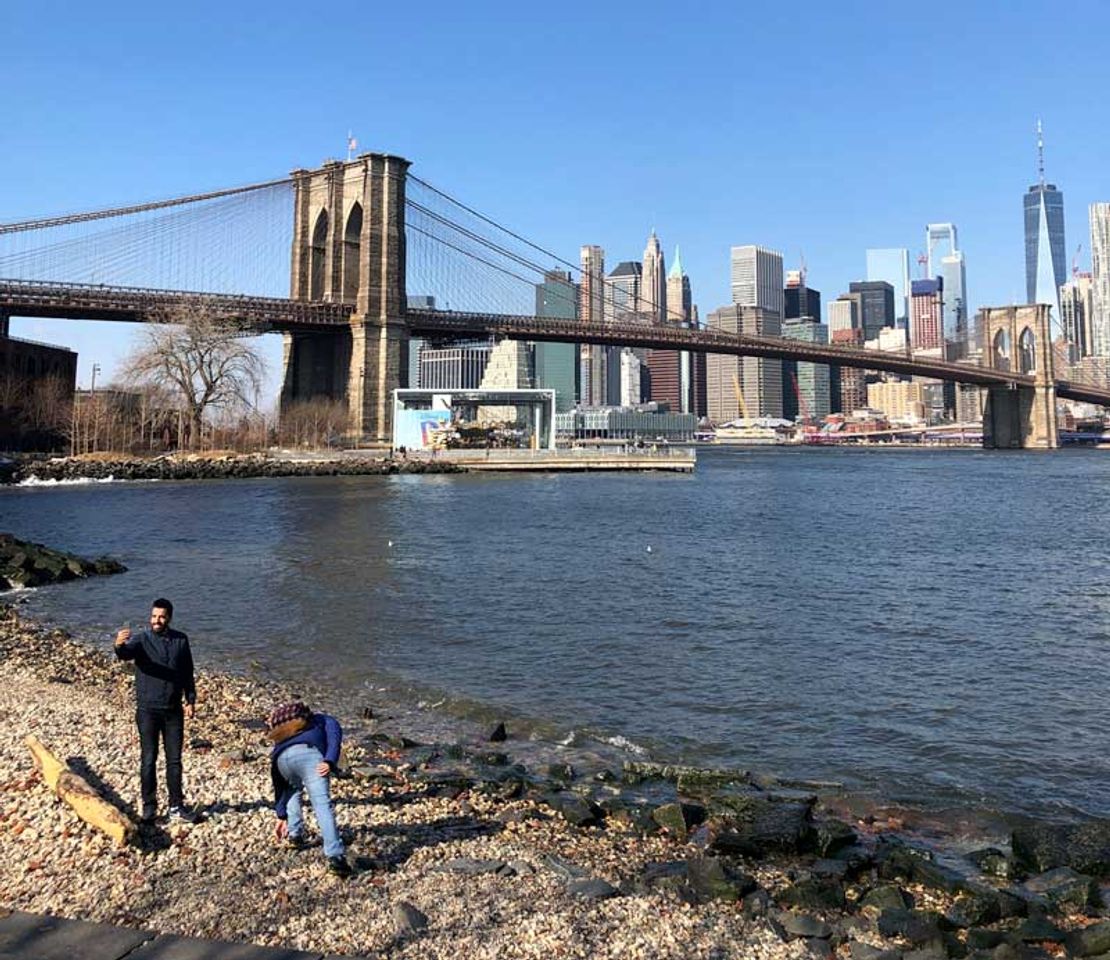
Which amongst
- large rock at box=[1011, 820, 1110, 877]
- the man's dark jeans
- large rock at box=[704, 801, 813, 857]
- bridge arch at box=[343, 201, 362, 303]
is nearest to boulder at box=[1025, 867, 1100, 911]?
large rock at box=[1011, 820, 1110, 877]

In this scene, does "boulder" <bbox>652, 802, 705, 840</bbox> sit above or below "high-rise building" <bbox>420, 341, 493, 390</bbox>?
below


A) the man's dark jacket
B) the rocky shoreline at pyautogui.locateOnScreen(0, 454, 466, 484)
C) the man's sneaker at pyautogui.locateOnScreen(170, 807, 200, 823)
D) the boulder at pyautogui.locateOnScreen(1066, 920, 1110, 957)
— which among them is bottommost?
the boulder at pyautogui.locateOnScreen(1066, 920, 1110, 957)

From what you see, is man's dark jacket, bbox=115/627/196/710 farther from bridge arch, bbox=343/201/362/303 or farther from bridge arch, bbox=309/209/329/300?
bridge arch, bbox=309/209/329/300

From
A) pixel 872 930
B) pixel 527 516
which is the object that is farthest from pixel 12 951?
pixel 527 516

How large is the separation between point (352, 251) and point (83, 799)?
7193 centimetres

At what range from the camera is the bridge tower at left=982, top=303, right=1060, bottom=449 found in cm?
10831

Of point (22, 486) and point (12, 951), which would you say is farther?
point (22, 486)

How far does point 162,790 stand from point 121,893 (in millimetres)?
1716

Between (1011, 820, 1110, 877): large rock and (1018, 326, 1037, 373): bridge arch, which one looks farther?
(1018, 326, 1037, 373): bridge arch

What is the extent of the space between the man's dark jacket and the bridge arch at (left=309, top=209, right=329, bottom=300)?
7354 centimetres

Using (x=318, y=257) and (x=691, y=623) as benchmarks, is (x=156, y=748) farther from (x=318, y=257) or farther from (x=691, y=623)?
(x=318, y=257)

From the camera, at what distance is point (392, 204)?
7069cm

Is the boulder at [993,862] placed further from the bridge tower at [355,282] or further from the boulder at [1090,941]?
the bridge tower at [355,282]

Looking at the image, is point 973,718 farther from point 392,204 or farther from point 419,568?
point 392,204
